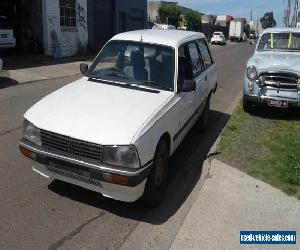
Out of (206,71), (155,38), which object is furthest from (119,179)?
(206,71)

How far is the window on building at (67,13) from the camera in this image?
842 inches

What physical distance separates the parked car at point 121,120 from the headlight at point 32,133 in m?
0.01

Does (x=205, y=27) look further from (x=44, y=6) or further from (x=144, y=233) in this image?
(x=144, y=233)

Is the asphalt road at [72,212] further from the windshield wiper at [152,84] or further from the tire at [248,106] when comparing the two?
the tire at [248,106]

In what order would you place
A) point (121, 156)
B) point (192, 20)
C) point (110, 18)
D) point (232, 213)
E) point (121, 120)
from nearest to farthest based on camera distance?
point (121, 156), point (121, 120), point (232, 213), point (110, 18), point (192, 20)

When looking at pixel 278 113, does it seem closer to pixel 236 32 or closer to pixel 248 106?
pixel 248 106

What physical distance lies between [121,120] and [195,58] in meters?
2.76

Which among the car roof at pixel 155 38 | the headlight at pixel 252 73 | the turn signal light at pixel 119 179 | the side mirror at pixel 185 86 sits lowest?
the turn signal light at pixel 119 179

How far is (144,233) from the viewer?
434 cm

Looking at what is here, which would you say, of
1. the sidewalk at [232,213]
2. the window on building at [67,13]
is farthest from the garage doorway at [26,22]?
the sidewalk at [232,213]

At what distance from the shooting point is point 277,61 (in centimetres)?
910

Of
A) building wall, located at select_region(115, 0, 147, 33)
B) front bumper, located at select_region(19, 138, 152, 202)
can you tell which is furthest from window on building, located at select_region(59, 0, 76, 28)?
front bumper, located at select_region(19, 138, 152, 202)

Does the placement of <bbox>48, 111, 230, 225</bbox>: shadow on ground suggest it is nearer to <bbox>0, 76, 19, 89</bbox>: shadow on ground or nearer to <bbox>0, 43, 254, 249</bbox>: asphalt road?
<bbox>0, 43, 254, 249</bbox>: asphalt road

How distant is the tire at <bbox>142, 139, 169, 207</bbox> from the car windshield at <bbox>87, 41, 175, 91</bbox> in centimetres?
94
